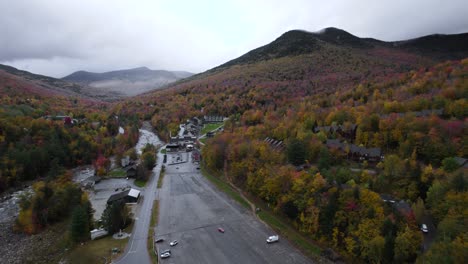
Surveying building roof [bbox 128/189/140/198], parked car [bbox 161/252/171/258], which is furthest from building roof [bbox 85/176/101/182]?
parked car [bbox 161/252/171/258]

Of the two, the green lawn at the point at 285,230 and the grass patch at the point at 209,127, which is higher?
the grass patch at the point at 209,127

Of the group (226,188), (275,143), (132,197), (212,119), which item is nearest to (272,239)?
(226,188)

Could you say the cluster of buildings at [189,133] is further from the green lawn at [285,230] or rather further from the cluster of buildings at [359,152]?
the cluster of buildings at [359,152]

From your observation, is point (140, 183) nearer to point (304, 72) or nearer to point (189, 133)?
point (189, 133)

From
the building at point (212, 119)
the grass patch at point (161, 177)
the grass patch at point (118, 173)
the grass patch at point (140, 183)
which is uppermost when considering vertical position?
the building at point (212, 119)

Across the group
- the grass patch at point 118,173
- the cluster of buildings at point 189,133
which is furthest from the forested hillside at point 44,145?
the cluster of buildings at point 189,133

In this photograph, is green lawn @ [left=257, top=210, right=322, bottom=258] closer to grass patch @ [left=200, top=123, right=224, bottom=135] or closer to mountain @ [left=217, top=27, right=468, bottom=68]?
grass patch @ [left=200, top=123, right=224, bottom=135]

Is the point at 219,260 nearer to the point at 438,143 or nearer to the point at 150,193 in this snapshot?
the point at 150,193
